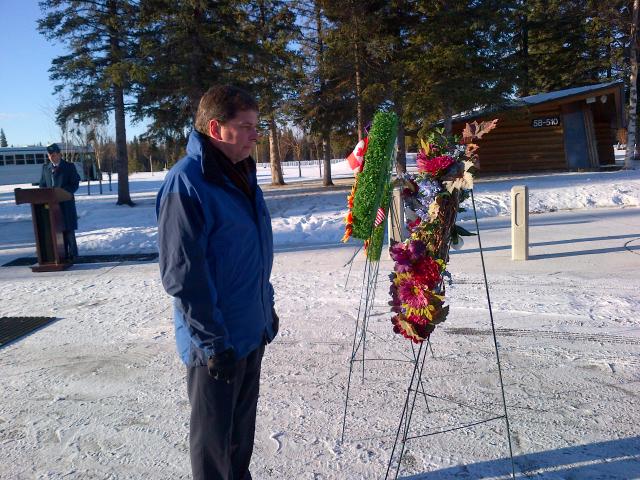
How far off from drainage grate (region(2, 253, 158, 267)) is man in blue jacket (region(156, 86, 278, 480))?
24.6 feet

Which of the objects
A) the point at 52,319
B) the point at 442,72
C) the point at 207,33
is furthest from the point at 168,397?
the point at 442,72

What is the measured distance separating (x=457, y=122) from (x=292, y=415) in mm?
22043

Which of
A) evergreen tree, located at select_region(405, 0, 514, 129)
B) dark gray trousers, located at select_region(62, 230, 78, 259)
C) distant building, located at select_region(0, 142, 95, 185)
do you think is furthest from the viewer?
distant building, located at select_region(0, 142, 95, 185)

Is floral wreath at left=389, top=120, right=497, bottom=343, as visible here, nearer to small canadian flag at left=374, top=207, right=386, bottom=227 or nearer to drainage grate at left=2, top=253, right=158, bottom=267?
small canadian flag at left=374, top=207, right=386, bottom=227

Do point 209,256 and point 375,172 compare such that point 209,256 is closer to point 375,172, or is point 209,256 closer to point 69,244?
point 375,172

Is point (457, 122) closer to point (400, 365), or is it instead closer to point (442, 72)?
point (442, 72)

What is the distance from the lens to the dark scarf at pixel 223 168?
2.14m

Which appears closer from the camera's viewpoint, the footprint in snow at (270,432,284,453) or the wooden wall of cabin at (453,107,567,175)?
the footprint in snow at (270,432,284,453)

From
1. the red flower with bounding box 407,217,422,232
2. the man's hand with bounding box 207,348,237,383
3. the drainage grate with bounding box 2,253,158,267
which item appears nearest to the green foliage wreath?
the red flower with bounding box 407,217,422,232

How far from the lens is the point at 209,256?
2133mm

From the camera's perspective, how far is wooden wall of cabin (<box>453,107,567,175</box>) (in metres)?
22.9

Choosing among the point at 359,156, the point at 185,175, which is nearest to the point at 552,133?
the point at 359,156

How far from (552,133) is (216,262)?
78.5 ft

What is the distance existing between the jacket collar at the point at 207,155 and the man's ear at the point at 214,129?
0.03m
